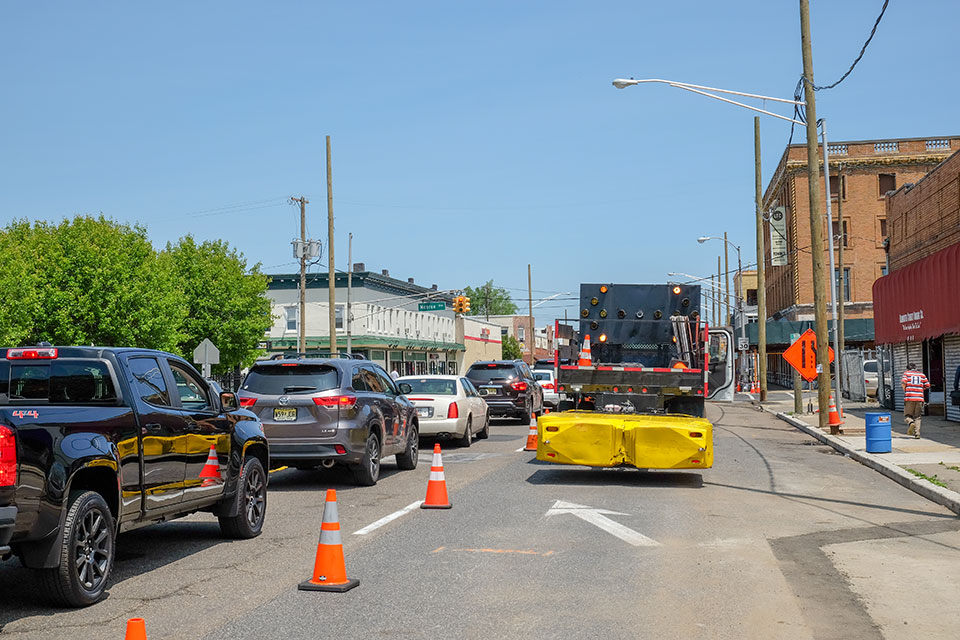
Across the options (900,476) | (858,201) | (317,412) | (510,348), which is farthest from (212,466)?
(510,348)

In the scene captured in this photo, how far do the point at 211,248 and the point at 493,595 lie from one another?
58485mm

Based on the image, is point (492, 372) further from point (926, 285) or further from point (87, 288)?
point (87, 288)

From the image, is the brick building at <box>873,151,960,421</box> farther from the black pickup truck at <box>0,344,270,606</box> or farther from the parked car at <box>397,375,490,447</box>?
the black pickup truck at <box>0,344,270,606</box>

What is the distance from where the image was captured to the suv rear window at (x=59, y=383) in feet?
25.2

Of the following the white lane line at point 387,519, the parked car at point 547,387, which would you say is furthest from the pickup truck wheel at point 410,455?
the parked car at point 547,387

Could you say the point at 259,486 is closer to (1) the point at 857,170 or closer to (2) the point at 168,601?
(2) the point at 168,601

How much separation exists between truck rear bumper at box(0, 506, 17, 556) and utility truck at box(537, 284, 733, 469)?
9290 mm

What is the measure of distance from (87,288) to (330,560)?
46.8 m

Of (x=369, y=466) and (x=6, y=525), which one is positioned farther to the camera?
(x=369, y=466)

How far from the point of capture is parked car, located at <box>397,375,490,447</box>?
2047 cm

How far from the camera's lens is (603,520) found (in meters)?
11.2

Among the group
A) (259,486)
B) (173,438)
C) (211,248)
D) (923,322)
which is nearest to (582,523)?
(259,486)

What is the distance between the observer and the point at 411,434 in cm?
1684

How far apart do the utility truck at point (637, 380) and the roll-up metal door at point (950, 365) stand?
10621 mm
